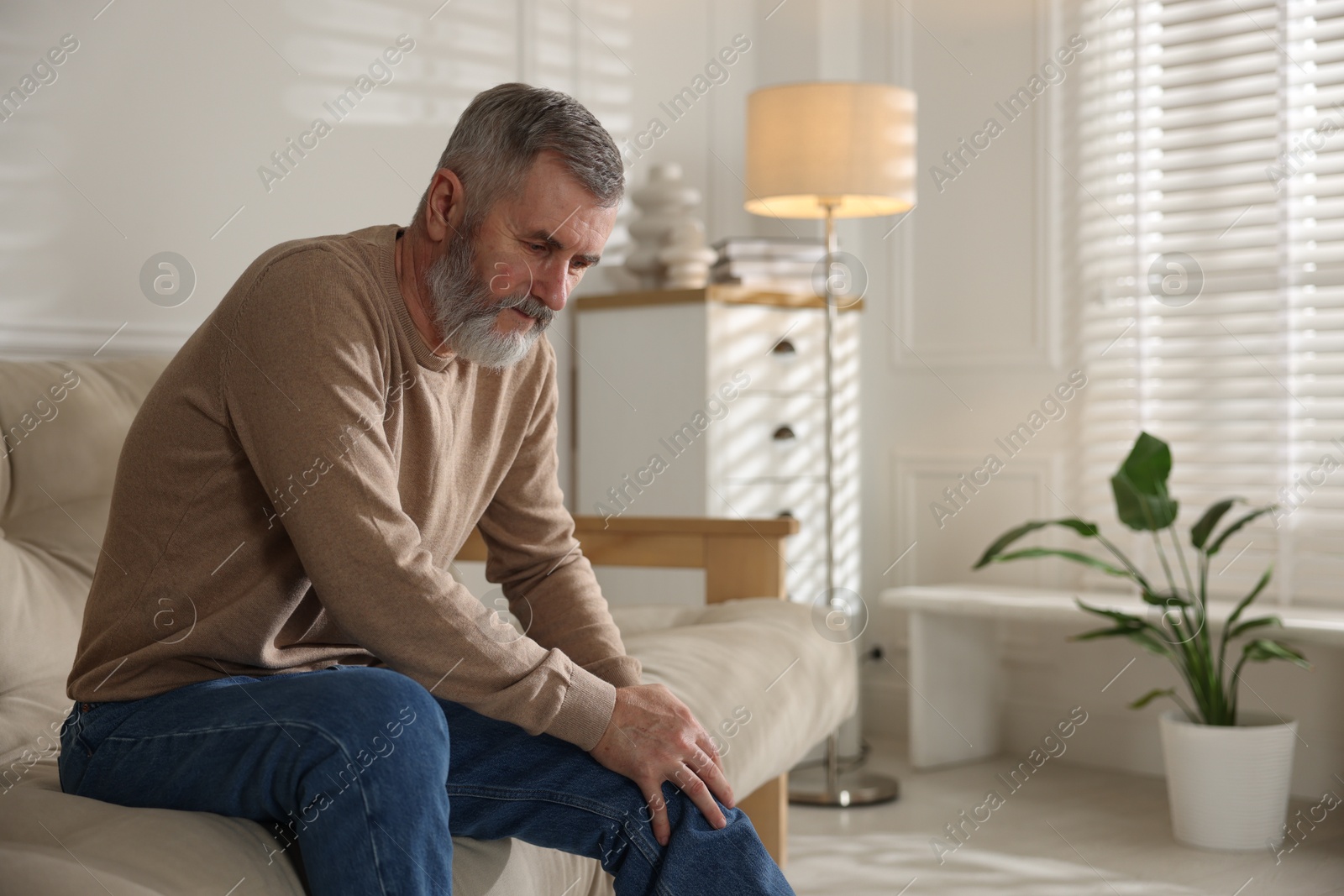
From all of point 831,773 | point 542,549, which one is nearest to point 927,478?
point 831,773

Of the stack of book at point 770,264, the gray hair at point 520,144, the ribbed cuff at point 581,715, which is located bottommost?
the ribbed cuff at point 581,715

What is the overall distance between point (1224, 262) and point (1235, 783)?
115cm

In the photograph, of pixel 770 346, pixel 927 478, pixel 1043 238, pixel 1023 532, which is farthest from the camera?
pixel 927 478

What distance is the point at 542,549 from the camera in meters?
1.42

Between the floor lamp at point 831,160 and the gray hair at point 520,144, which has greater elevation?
the floor lamp at point 831,160

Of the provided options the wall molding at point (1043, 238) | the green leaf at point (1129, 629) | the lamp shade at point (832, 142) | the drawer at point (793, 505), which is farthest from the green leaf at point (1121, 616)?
the lamp shade at point (832, 142)

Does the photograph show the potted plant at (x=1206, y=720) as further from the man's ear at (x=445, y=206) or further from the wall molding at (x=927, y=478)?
the man's ear at (x=445, y=206)

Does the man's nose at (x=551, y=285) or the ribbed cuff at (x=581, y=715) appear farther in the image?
the man's nose at (x=551, y=285)

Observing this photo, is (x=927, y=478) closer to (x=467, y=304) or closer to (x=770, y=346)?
(x=770, y=346)

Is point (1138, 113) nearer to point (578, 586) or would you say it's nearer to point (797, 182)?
point (797, 182)

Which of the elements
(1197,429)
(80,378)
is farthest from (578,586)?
(1197,429)

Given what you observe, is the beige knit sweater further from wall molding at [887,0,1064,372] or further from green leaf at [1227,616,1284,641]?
wall molding at [887,0,1064,372]

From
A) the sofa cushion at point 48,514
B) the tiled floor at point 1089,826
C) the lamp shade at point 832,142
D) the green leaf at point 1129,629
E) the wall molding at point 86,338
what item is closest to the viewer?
the sofa cushion at point 48,514

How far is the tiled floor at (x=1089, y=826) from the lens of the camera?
6.86 feet
